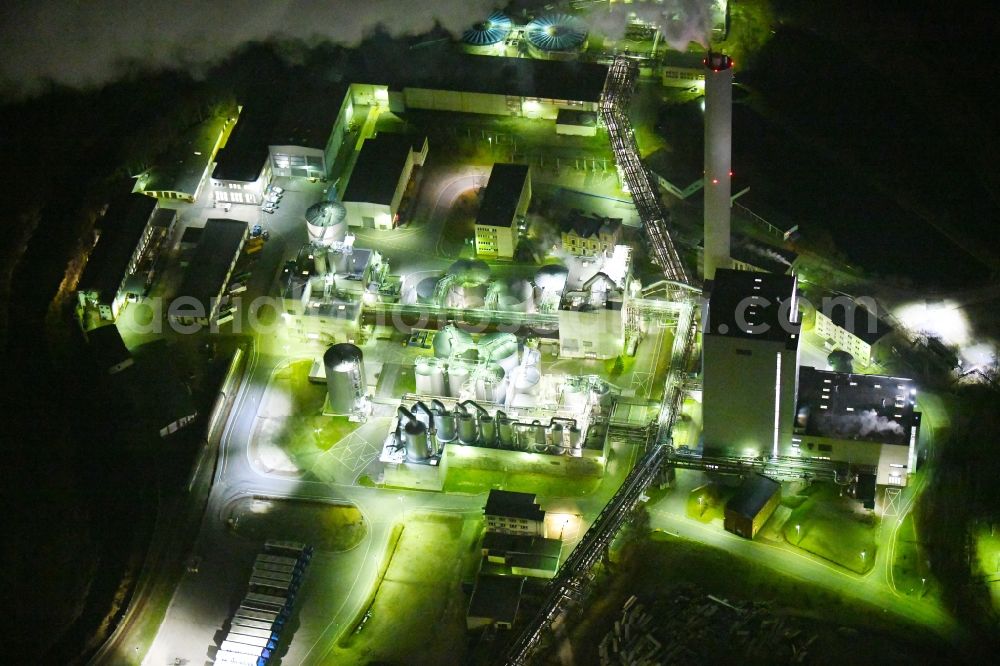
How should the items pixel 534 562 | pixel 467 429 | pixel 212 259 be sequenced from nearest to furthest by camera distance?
1. pixel 534 562
2. pixel 467 429
3. pixel 212 259

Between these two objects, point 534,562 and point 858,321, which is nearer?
point 534,562

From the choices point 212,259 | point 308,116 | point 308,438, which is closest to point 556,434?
point 308,438

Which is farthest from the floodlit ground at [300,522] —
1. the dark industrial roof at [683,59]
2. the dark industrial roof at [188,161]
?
the dark industrial roof at [683,59]

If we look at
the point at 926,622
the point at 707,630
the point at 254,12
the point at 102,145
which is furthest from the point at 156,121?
the point at 926,622

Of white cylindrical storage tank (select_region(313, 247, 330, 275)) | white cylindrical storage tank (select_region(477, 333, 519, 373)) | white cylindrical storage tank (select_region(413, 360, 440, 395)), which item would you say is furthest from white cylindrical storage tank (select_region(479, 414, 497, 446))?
white cylindrical storage tank (select_region(313, 247, 330, 275))

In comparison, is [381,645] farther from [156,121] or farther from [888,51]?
[888,51]

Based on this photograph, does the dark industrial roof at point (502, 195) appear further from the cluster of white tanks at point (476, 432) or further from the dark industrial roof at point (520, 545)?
the dark industrial roof at point (520, 545)

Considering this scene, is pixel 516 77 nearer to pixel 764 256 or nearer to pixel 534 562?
pixel 764 256
